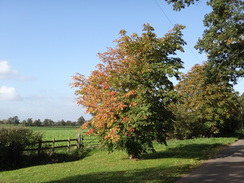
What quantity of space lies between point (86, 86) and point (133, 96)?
133 inches

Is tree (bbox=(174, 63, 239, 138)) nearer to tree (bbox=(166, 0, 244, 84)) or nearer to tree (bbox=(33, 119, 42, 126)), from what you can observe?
tree (bbox=(166, 0, 244, 84))

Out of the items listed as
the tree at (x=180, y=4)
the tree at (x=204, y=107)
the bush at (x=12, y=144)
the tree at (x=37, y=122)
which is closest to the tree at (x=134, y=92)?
the tree at (x=180, y=4)

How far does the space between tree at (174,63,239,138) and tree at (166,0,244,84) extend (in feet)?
32.9

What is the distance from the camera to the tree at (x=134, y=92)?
A: 11844 millimetres

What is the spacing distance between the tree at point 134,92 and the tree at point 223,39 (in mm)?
2941

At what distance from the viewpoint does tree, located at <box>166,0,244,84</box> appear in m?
14.3

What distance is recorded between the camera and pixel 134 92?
11969mm

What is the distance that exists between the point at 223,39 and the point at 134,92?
24.4ft

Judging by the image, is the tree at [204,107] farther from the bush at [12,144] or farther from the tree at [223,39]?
the bush at [12,144]

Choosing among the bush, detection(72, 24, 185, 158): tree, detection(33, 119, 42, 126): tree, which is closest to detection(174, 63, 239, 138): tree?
detection(72, 24, 185, 158): tree

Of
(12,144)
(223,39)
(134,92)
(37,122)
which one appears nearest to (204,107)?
(223,39)

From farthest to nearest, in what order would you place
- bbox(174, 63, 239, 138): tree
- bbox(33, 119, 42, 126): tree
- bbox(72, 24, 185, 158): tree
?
bbox(33, 119, 42, 126): tree < bbox(174, 63, 239, 138): tree < bbox(72, 24, 185, 158): tree

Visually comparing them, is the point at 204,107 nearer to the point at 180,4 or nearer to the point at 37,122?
the point at 180,4

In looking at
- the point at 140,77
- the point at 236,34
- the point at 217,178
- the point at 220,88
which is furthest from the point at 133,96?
the point at 220,88
